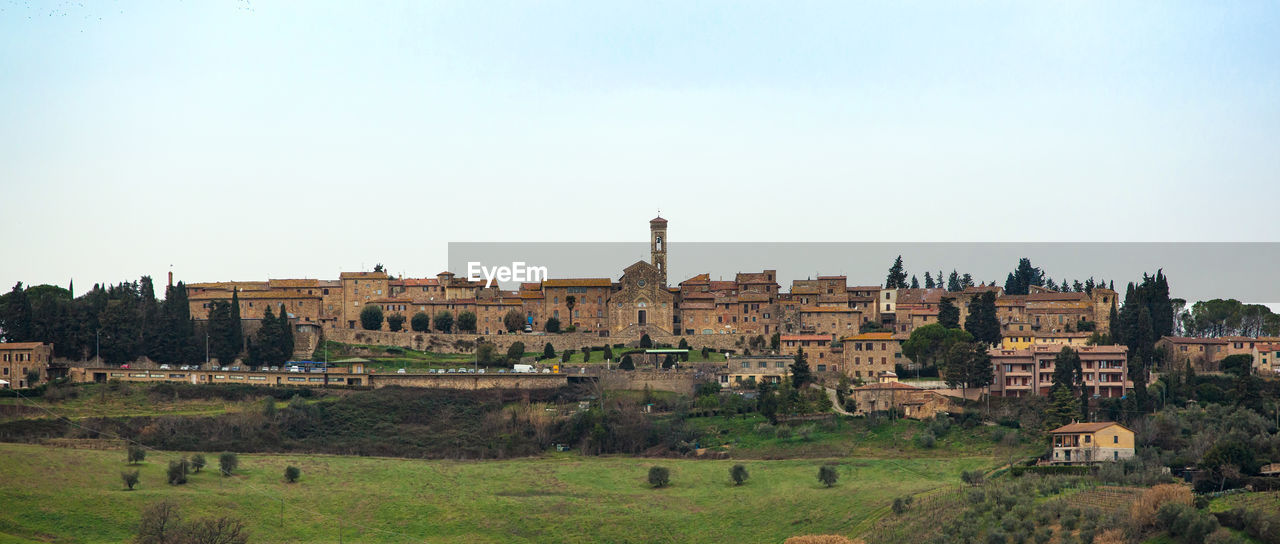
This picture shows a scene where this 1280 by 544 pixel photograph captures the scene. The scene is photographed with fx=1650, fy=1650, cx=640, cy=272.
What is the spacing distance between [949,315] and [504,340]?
25063 mm

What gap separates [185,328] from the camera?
291ft

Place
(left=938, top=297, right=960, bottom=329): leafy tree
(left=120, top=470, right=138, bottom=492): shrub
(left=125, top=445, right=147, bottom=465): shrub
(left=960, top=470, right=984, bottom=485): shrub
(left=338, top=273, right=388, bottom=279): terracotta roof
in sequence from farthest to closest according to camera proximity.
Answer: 1. (left=338, top=273, right=388, bottom=279): terracotta roof
2. (left=938, top=297, right=960, bottom=329): leafy tree
3. (left=125, top=445, right=147, bottom=465): shrub
4. (left=120, top=470, right=138, bottom=492): shrub
5. (left=960, top=470, right=984, bottom=485): shrub

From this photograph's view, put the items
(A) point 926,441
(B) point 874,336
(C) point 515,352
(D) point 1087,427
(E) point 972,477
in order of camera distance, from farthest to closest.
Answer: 1. (C) point 515,352
2. (B) point 874,336
3. (A) point 926,441
4. (D) point 1087,427
5. (E) point 972,477

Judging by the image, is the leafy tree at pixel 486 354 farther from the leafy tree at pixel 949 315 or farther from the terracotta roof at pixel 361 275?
the leafy tree at pixel 949 315

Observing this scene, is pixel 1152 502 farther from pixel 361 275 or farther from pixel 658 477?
pixel 361 275

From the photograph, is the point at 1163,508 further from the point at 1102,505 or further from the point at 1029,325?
the point at 1029,325

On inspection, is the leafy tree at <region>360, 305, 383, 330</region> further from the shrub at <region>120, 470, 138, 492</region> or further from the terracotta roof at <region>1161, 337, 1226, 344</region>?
the terracotta roof at <region>1161, 337, 1226, 344</region>

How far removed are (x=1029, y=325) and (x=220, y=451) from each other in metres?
45.3

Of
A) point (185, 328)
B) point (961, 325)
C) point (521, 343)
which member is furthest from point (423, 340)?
point (961, 325)

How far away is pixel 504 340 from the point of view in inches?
3716

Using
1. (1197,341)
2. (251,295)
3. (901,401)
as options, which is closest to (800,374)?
(901,401)

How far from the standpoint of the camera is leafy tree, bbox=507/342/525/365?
90.1 metres

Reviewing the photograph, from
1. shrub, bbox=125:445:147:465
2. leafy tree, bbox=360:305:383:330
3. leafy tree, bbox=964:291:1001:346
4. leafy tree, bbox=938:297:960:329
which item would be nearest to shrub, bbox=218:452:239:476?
shrub, bbox=125:445:147:465

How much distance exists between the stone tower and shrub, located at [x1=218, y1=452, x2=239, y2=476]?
120 feet
